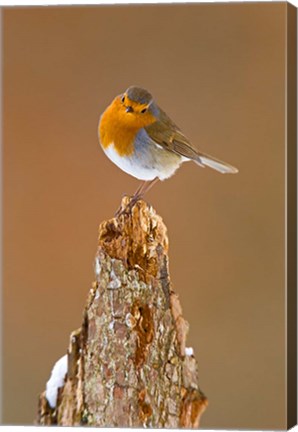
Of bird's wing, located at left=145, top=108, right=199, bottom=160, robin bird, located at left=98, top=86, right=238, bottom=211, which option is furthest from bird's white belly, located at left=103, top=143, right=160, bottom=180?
bird's wing, located at left=145, top=108, right=199, bottom=160

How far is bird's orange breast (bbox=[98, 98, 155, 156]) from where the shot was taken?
4336 millimetres

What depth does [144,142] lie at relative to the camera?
4.36 metres

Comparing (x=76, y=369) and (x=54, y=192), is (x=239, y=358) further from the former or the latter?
(x=54, y=192)

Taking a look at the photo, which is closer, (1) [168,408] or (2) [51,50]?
(1) [168,408]

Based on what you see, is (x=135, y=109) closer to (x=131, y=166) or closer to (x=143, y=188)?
(x=131, y=166)

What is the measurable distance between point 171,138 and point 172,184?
19 cm

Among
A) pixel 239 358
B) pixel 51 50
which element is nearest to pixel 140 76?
pixel 51 50

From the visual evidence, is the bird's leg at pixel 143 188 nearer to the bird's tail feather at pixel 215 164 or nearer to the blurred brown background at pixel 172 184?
the blurred brown background at pixel 172 184

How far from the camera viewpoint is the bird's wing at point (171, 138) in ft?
14.4

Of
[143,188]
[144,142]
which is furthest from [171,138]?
[143,188]

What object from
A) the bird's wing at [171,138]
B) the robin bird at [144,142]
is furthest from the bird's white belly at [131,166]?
the bird's wing at [171,138]

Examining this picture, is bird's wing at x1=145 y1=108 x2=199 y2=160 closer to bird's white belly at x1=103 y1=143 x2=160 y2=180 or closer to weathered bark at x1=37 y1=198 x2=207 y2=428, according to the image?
bird's white belly at x1=103 y1=143 x2=160 y2=180

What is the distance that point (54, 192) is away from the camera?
4.60m

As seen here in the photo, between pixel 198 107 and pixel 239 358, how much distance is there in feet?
3.33
